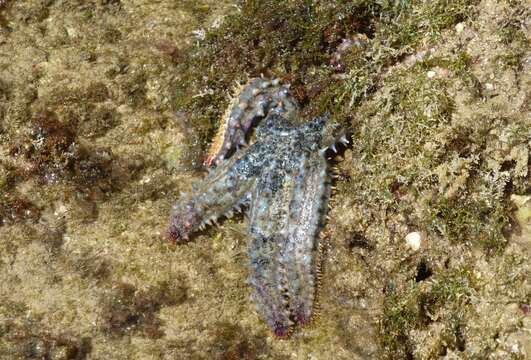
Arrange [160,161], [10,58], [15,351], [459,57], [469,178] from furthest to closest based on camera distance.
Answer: [10,58]
[160,161]
[459,57]
[469,178]
[15,351]

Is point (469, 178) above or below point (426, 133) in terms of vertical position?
below

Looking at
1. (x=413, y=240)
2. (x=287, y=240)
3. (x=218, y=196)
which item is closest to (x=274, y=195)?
(x=287, y=240)

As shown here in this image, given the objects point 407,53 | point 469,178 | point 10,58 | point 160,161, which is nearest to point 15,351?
point 160,161

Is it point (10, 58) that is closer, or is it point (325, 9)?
point (325, 9)

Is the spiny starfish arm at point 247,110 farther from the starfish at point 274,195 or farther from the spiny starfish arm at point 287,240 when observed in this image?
the spiny starfish arm at point 287,240

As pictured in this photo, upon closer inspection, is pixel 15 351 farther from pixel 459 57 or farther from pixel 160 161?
pixel 459 57

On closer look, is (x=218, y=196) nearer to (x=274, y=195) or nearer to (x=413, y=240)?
(x=274, y=195)

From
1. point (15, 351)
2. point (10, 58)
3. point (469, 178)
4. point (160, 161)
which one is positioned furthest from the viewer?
point (10, 58)

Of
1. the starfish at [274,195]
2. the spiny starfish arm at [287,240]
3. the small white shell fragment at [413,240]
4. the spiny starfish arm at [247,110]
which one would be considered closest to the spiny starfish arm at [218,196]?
the starfish at [274,195]

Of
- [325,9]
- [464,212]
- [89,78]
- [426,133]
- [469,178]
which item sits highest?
[325,9]
